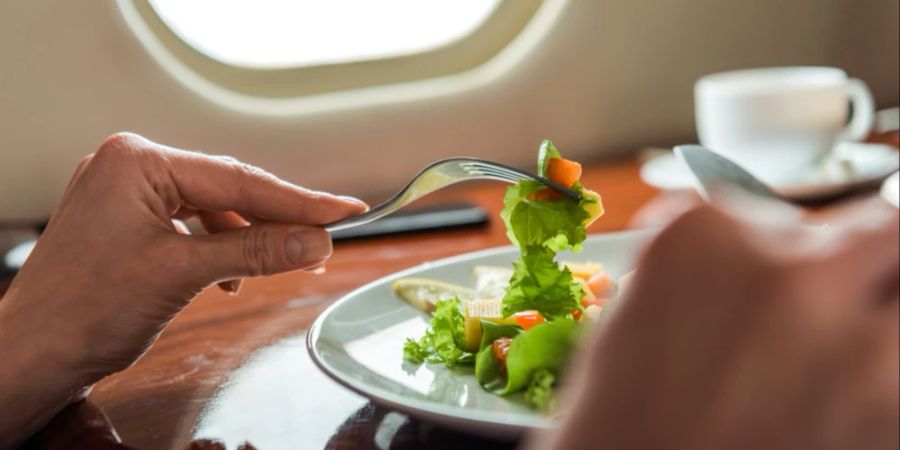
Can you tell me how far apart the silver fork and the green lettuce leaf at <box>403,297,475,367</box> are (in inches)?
3.3

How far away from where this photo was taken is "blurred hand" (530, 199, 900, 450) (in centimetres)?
31

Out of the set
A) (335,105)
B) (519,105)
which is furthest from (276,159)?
(519,105)

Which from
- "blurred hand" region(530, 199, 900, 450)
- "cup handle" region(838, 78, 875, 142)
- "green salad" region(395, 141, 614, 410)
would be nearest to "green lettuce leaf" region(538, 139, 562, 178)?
"green salad" region(395, 141, 614, 410)

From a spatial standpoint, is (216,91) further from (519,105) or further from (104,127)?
(519,105)

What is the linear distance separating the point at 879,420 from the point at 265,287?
806 mm

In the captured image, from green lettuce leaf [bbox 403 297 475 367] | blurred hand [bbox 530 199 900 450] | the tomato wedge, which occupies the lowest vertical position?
green lettuce leaf [bbox 403 297 475 367]

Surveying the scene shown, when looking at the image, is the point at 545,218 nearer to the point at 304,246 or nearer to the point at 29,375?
the point at 304,246

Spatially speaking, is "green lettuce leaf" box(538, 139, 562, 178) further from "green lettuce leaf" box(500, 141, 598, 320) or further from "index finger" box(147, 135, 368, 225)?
"index finger" box(147, 135, 368, 225)

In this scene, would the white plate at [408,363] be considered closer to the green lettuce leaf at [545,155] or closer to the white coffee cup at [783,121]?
the green lettuce leaf at [545,155]

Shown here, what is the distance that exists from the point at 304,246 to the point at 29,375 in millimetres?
200

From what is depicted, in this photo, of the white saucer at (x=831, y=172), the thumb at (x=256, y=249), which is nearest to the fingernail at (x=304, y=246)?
the thumb at (x=256, y=249)

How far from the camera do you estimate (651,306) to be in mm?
328

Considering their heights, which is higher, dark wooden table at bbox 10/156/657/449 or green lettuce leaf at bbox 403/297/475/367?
green lettuce leaf at bbox 403/297/475/367

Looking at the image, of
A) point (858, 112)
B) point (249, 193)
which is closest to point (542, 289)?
point (249, 193)
